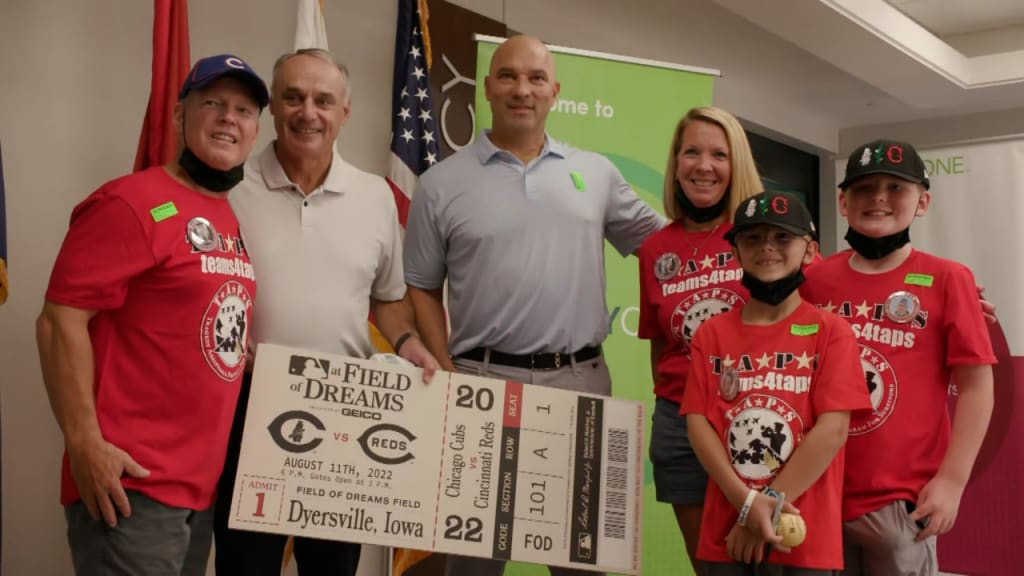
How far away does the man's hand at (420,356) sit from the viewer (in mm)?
2537

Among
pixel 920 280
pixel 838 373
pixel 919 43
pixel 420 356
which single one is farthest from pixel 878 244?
pixel 919 43

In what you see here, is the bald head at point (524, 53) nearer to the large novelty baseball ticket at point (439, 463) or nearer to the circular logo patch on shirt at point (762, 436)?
the large novelty baseball ticket at point (439, 463)

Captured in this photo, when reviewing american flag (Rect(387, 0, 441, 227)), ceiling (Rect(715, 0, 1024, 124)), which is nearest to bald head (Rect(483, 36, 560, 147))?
american flag (Rect(387, 0, 441, 227))

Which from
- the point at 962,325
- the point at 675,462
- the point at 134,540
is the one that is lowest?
the point at 134,540

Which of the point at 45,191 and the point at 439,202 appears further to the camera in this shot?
the point at 45,191

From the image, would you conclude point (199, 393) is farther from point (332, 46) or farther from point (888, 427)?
point (332, 46)

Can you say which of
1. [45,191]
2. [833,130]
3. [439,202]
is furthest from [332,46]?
[833,130]

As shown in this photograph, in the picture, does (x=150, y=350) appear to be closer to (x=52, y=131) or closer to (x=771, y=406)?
(x=771, y=406)

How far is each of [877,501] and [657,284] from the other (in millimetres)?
769

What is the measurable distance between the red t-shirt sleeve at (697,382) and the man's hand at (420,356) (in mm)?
609

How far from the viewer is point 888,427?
2453mm

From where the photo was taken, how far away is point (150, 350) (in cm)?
214

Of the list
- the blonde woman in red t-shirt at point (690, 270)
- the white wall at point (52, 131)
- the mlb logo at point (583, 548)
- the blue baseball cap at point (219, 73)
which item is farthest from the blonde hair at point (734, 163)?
the white wall at point (52, 131)

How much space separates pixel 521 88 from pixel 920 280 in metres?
1.14
